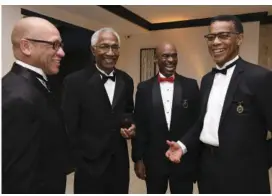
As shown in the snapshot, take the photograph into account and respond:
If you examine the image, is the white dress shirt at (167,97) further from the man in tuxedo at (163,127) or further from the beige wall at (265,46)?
the beige wall at (265,46)

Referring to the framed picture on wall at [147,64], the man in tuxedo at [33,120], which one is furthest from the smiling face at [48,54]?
the framed picture on wall at [147,64]

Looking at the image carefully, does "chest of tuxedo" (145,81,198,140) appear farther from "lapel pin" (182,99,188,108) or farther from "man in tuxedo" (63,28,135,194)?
"man in tuxedo" (63,28,135,194)

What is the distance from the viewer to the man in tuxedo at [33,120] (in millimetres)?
1210

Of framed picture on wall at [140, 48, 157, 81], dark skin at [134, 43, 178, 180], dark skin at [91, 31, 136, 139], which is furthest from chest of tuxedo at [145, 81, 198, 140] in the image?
framed picture on wall at [140, 48, 157, 81]

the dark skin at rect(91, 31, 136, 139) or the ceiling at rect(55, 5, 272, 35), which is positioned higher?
the ceiling at rect(55, 5, 272, 35)

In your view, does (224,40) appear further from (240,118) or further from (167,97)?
(167,97)

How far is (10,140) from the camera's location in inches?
47.4

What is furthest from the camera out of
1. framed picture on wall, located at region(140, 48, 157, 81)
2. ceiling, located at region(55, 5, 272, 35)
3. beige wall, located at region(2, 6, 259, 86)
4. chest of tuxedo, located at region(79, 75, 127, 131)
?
framed picture on wall, located at region(140, 48, 157, 81)

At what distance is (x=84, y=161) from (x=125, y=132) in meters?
0.38

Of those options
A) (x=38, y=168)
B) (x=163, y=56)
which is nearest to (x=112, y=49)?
(x=163, y=56)

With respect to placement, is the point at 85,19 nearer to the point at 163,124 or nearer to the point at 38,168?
the point at 163,124

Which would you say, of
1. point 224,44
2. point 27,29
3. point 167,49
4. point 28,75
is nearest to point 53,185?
point 28,75

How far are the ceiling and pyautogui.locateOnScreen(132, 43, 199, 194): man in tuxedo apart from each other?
293cm

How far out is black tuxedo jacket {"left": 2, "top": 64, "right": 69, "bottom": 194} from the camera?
3.96 ft
